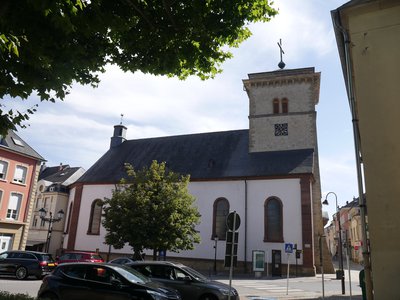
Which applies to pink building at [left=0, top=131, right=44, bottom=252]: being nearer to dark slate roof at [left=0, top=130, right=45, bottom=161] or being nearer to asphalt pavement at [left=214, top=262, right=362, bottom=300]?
dark slate roof at [left=0, top=130, right=45, bottom=161]

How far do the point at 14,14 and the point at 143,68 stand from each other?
308cm

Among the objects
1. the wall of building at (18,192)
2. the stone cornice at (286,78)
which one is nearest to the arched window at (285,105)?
the stone cornice at (286,78)

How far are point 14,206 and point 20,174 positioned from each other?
2812 mm

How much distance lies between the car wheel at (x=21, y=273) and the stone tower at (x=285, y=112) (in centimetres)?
2236

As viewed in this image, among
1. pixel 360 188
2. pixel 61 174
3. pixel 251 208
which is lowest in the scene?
pixel 360 188

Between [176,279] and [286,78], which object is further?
[286,78]

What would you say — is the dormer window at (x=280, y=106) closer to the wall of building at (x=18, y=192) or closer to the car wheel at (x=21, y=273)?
the wall of building at (x=18, y=192)

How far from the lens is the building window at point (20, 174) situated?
104 feet

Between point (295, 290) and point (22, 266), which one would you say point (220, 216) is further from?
point (22, 266)

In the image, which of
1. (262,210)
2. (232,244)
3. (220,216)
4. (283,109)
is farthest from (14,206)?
(232,244)

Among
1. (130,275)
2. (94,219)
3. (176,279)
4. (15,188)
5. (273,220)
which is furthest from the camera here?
(94,219)

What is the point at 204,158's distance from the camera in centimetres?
3675

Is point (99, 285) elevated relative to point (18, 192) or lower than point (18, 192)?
lower

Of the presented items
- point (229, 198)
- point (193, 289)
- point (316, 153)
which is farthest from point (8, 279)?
point (316, 153)
